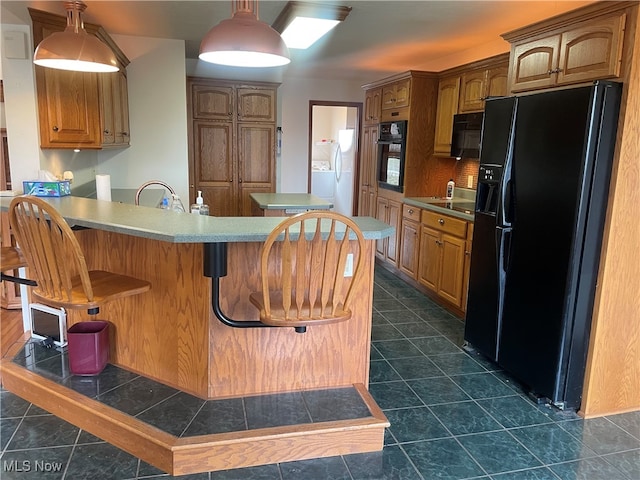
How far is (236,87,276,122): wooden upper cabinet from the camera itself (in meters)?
5.41

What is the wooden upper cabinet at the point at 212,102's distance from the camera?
17.4ft

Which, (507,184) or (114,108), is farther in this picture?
(114,108)

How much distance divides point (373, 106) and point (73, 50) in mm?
4096

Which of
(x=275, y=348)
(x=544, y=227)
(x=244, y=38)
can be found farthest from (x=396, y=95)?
(x=275, y=348)

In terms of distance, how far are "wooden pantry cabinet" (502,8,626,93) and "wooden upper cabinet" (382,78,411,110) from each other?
1.91 meters

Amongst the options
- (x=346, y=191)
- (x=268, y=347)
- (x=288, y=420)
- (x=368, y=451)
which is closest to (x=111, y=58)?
(x=268, y=347)

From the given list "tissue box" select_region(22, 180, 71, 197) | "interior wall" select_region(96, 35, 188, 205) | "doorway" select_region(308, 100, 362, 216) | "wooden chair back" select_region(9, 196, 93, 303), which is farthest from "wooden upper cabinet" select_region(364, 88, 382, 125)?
"wooden chair back" select_region(9, 196, 93, 303)

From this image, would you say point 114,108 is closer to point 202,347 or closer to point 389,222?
point 202,347

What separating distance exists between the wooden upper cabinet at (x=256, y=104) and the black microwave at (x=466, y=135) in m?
2.16

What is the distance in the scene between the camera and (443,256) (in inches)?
166

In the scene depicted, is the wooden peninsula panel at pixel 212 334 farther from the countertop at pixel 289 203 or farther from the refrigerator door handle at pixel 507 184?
the countertop at pixel 289 203

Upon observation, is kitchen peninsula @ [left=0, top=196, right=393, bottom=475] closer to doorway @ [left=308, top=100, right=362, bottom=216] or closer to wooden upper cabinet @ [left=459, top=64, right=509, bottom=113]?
wooden upper cabinet @ [left=459, top=64, right=509, bottom=113]

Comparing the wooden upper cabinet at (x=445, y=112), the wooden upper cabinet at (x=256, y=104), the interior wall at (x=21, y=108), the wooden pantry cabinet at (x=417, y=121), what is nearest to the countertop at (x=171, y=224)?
the interior wall at (x=21, y=108)

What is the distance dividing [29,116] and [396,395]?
9.49 ft
